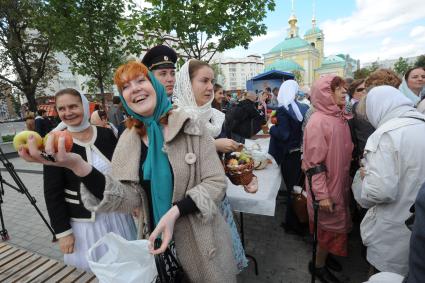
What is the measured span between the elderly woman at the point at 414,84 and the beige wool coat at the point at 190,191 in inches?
160

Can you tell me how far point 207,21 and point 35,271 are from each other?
19.3ft

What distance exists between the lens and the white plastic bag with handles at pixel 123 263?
1354mm

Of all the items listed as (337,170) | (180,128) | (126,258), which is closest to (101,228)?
(126,258)

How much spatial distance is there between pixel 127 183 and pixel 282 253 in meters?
2.76

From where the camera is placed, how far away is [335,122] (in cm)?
254

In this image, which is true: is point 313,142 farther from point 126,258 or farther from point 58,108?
point 58,108

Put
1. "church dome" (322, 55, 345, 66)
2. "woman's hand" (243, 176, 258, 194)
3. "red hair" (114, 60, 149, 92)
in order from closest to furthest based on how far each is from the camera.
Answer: "red hair" (114, 60, 149, 92) < "woman's hand" (243, 176, 258, 194) < "church dome" (322, 55, 345, 66)

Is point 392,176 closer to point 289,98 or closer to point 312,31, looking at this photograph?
point 289,98

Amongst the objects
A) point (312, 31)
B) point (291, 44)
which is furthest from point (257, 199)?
point (312, 31)

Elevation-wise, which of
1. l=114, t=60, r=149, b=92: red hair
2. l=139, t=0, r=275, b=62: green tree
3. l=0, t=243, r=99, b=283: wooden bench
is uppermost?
l=139, t=0, r=275, b=62: green tree

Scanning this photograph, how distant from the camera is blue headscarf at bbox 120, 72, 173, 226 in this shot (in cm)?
140

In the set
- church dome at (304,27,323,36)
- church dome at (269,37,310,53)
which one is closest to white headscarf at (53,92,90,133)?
church dome at (269,37,310,53)

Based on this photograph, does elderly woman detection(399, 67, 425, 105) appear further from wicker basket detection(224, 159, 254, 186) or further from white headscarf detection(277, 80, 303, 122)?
wicker basket detection(224, 159, 254, 186)

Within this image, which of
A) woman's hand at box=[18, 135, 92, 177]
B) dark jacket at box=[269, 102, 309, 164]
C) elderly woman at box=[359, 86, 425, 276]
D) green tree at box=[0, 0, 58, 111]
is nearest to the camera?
woman's hand at box=[18, 135, 92, 177]
